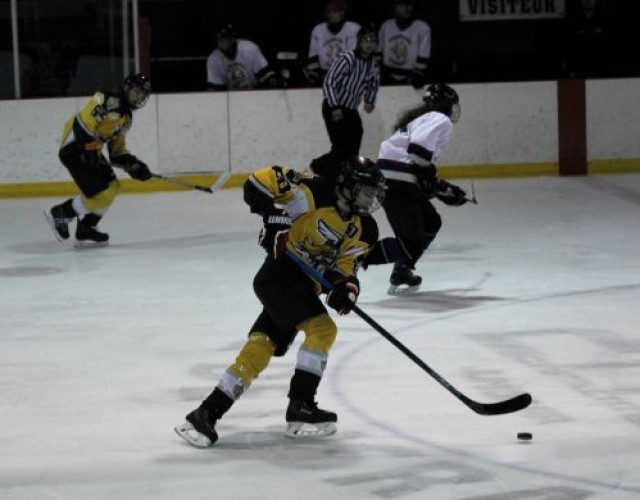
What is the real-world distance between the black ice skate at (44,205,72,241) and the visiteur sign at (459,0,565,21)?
17.6 ft

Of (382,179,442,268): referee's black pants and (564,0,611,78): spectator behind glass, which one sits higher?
(564,0,611,78): spectator behind glass

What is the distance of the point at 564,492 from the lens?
379cm

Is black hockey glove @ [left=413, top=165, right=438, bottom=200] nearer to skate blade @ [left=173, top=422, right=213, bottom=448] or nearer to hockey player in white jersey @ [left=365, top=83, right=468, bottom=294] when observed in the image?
hockey player in white jersey @ [left=365, top=83, right=468, bottom=294]

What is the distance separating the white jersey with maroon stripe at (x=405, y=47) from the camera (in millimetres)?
10719

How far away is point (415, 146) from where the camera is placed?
21.7 feet

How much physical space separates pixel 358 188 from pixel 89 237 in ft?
13.7

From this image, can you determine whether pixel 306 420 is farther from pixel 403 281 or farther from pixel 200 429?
pixel 403 281

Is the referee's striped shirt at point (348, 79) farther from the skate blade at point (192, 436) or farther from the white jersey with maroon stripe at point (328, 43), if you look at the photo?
the skate blade at point (192, 436)

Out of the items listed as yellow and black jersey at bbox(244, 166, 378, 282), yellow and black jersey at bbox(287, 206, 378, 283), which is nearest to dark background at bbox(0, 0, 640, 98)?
yellow and black jersey at bbox(244, 166, 378, 282)

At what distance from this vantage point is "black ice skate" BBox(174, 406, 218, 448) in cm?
425

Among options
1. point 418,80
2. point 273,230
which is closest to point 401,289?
point 273,230

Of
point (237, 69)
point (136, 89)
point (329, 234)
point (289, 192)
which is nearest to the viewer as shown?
point (329, 234)

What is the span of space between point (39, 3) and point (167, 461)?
673 centimetres

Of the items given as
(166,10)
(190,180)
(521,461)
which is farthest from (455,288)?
(166,10)
